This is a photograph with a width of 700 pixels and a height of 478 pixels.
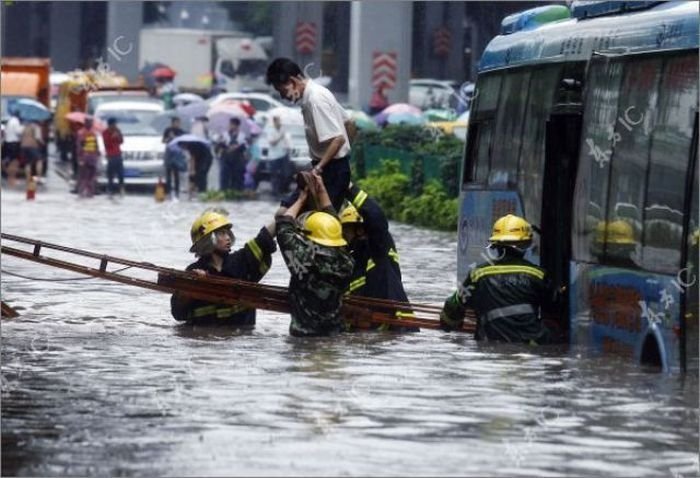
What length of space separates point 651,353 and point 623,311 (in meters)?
0.55

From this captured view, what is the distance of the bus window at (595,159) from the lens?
15266 millimetres

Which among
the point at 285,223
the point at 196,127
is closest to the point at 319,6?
the point at 196,127

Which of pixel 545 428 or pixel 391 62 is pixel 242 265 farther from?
pixel 391 62

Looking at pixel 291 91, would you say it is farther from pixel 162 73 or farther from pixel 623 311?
pixel 162 73

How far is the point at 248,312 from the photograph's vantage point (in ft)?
55.7

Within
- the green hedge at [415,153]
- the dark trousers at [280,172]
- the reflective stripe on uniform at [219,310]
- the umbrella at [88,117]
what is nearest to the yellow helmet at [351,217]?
the reflective stripe on uniform at [219,310]

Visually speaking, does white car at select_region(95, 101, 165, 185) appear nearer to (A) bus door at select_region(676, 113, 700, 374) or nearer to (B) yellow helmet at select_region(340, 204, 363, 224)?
(B) yellow helmet at select_region(340, 204, 363, 224)

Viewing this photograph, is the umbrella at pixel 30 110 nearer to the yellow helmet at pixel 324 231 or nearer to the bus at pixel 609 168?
the bus at pixel 609 168

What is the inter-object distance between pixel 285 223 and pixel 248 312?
1.41 m

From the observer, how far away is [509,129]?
1883 cm

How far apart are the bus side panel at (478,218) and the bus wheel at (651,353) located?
385cm

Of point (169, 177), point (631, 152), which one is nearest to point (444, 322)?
point (631, 152)

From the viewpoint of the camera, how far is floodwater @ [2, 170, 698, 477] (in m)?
10.5

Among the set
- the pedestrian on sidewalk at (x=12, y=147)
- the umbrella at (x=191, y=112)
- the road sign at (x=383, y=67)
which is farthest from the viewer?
the road sign at (x=383, y=67)
